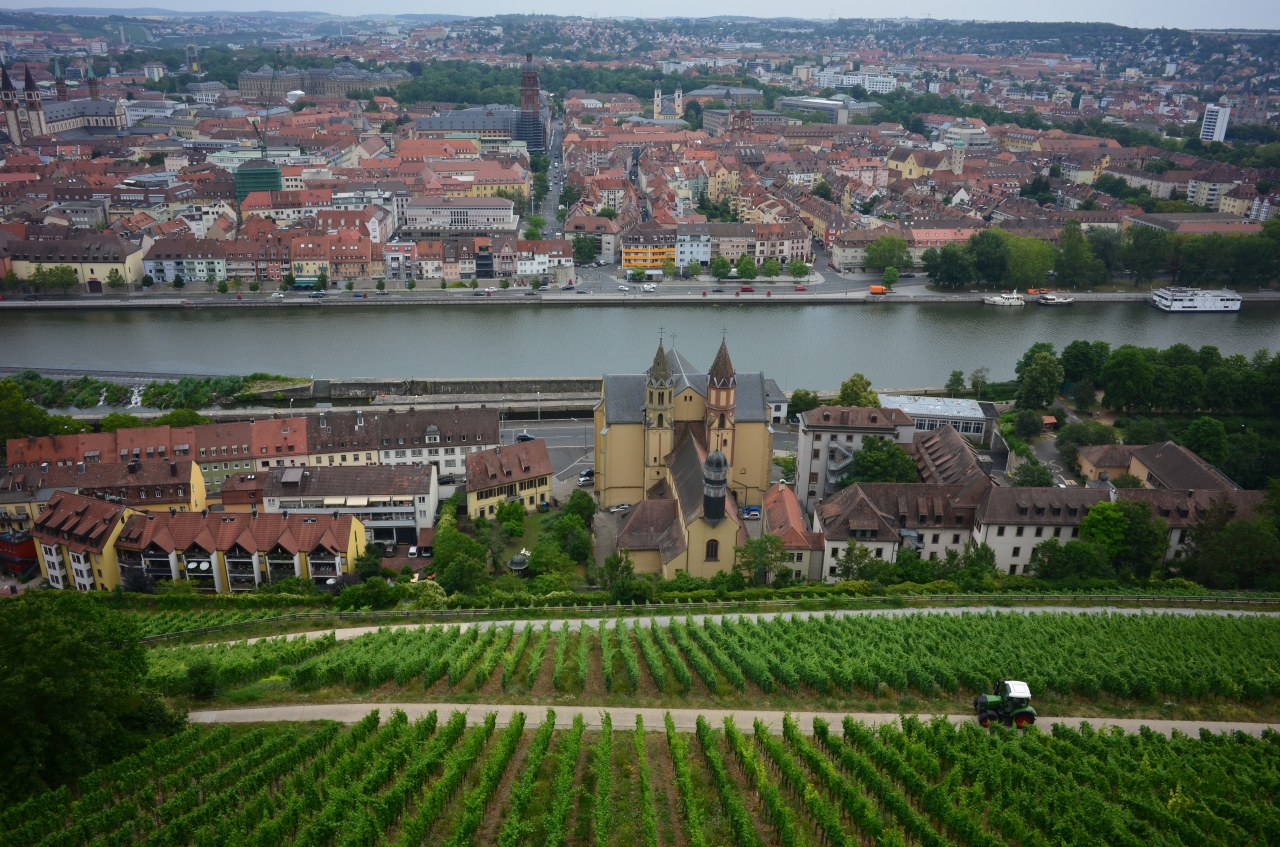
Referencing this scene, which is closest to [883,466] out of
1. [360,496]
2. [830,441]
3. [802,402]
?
[830,441]

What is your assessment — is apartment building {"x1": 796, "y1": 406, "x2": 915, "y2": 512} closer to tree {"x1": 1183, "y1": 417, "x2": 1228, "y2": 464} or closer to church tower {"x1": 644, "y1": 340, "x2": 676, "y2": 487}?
church tower {"x1": 644, "y1": 340, "x2": 676, "y2": 487}

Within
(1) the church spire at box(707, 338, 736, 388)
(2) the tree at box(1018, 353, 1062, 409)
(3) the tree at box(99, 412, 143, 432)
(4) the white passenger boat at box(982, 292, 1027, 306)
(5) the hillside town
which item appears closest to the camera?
(1) the church spire at box(707, 338, 736, 388)

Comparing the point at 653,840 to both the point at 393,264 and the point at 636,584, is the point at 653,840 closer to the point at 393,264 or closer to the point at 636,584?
the point at 636,584

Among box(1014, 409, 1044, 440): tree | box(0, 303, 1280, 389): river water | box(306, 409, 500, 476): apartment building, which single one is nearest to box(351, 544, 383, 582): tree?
box(306, 409, 500, 476): apartment building

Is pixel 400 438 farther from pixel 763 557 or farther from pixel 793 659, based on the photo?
pixel 793 659

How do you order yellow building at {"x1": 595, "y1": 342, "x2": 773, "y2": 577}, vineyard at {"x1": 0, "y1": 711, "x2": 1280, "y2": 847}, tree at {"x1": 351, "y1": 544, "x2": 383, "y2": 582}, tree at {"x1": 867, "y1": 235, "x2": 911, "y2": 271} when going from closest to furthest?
1. vineyard at {"x1": 0, "y1": 711, "x2": 1280, "y2": 847}
2. tree at {"x1": 351, "y1": 544, "x2": 383, "y2": 582}
3. yellow building at {"x1": 595, "y1": 342, "x2": 773, "y2": 577}
4. tree at {"x1": 867, "y1": 235, "x2": 911, "y2": 271}

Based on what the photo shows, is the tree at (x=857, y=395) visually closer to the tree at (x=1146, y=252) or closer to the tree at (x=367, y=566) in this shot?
the tree at (x=367, y=566)
